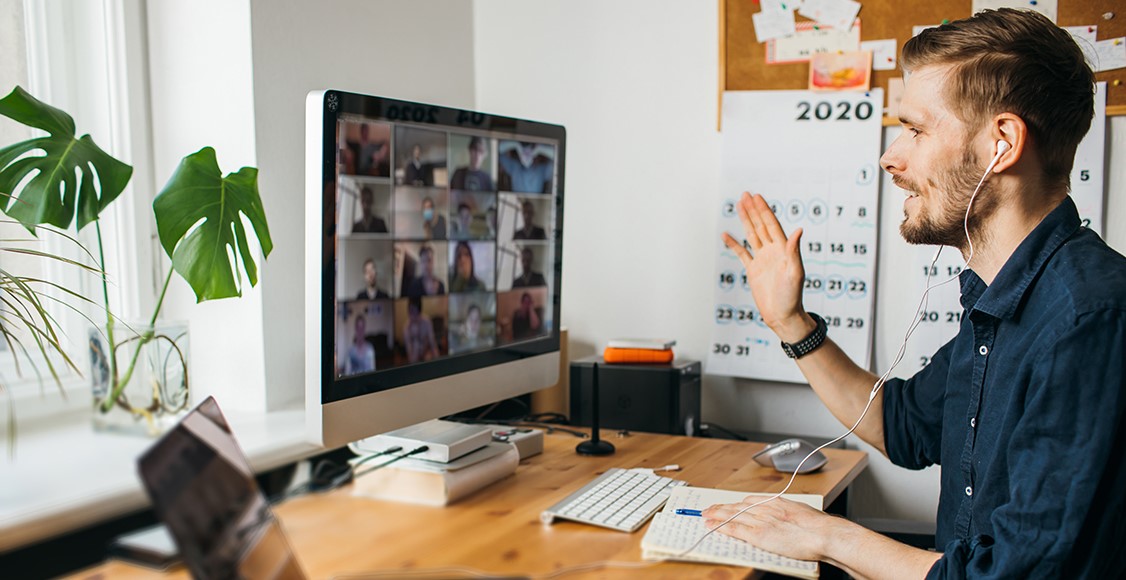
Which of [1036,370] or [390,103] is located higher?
[390,103]

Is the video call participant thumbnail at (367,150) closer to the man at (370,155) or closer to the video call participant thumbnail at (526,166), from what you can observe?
the man at (370,155)

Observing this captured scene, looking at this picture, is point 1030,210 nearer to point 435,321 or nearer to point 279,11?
point 435,321

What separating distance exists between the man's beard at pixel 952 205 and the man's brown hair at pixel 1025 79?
0.20 feet

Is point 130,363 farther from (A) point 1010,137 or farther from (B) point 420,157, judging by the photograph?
(A) point 1010,137

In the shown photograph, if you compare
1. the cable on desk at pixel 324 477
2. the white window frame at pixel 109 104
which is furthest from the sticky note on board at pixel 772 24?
the cable on desk at pixel 324 477

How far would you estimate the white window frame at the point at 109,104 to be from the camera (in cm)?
164

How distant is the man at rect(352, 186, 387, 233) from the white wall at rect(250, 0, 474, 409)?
25.0 inches

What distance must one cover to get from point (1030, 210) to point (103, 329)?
138 cm

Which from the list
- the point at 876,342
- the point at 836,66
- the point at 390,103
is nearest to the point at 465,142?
the point at 390,103

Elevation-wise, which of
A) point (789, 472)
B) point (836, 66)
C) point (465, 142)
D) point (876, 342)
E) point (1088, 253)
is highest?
point (836, 66)

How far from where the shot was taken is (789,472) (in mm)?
1550

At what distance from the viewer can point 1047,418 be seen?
105cm

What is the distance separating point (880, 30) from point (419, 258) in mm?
1184

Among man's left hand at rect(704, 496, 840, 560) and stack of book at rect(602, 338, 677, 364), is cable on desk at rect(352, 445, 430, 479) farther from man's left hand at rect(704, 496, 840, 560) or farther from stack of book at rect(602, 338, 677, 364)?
stack of book at rect(602, 338, 677, 364)
